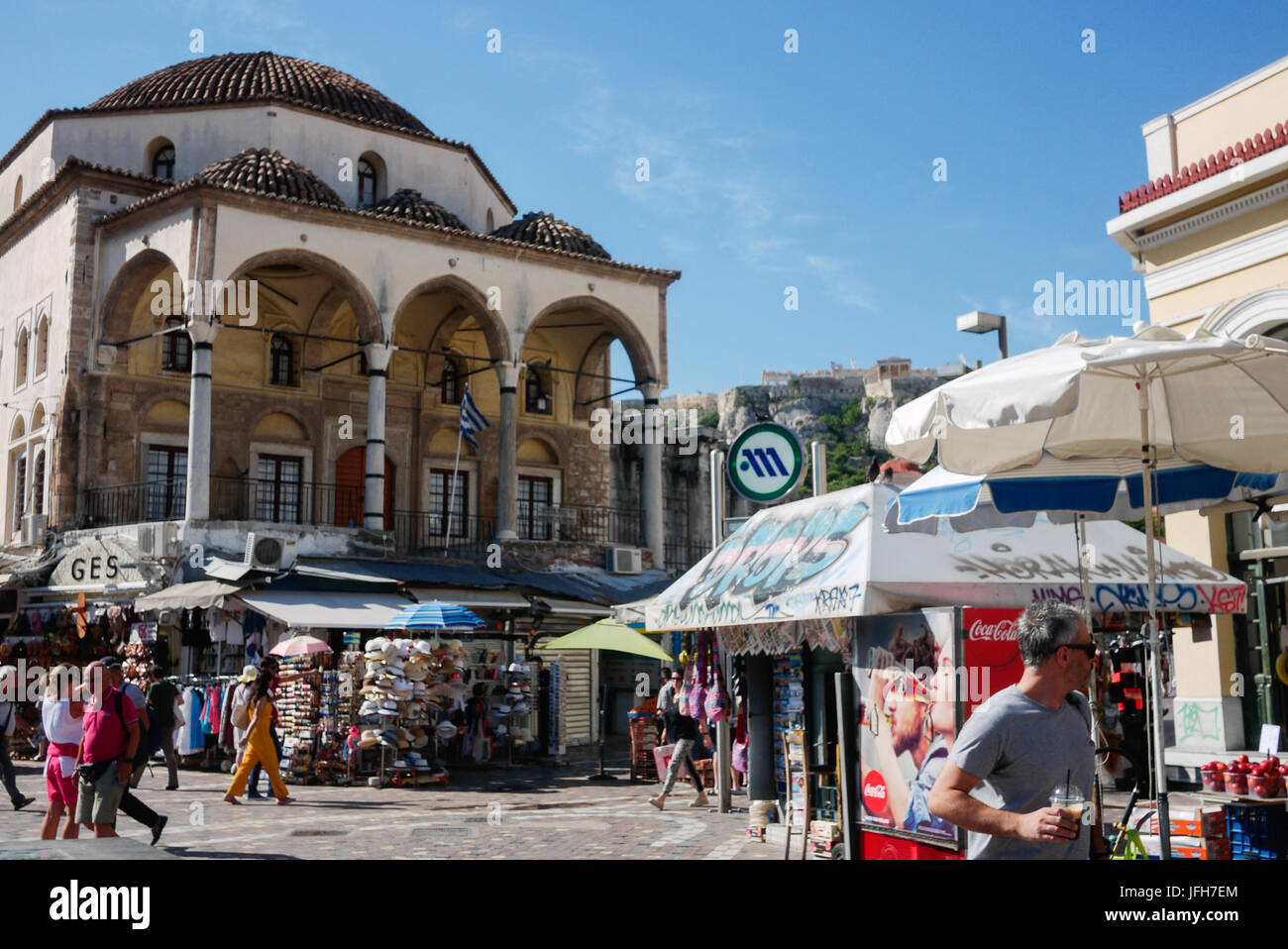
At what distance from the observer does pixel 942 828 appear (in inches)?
291

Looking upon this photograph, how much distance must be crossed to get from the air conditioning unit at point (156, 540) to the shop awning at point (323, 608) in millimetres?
2811

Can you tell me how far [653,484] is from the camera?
29.3m

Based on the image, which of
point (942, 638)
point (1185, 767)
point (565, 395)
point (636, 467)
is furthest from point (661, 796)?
point (636, 467)

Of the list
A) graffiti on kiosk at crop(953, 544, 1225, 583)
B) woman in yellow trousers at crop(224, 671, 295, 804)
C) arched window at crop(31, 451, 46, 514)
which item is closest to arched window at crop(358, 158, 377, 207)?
arched window at crop(31, 451, 46, 514)

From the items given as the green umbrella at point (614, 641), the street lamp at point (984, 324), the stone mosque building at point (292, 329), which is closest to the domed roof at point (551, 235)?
the stone mosque building at point (292, 329)

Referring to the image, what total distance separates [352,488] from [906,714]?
70.6 feet

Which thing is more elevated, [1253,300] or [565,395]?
→ [565,395]

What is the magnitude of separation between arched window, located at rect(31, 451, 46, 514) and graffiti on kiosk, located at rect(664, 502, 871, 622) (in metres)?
19.2

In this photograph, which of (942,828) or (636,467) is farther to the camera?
(636,467)

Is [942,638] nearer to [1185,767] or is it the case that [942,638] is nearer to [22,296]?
[1185,767]

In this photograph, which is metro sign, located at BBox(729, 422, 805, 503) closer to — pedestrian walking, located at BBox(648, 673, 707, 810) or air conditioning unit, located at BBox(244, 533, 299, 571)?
pedestrian walking, located at BBox(648, 673, 707, 810)

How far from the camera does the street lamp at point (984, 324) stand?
13.7 metres

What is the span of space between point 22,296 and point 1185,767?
2499cm

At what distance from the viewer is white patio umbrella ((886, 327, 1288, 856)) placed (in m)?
6.37
